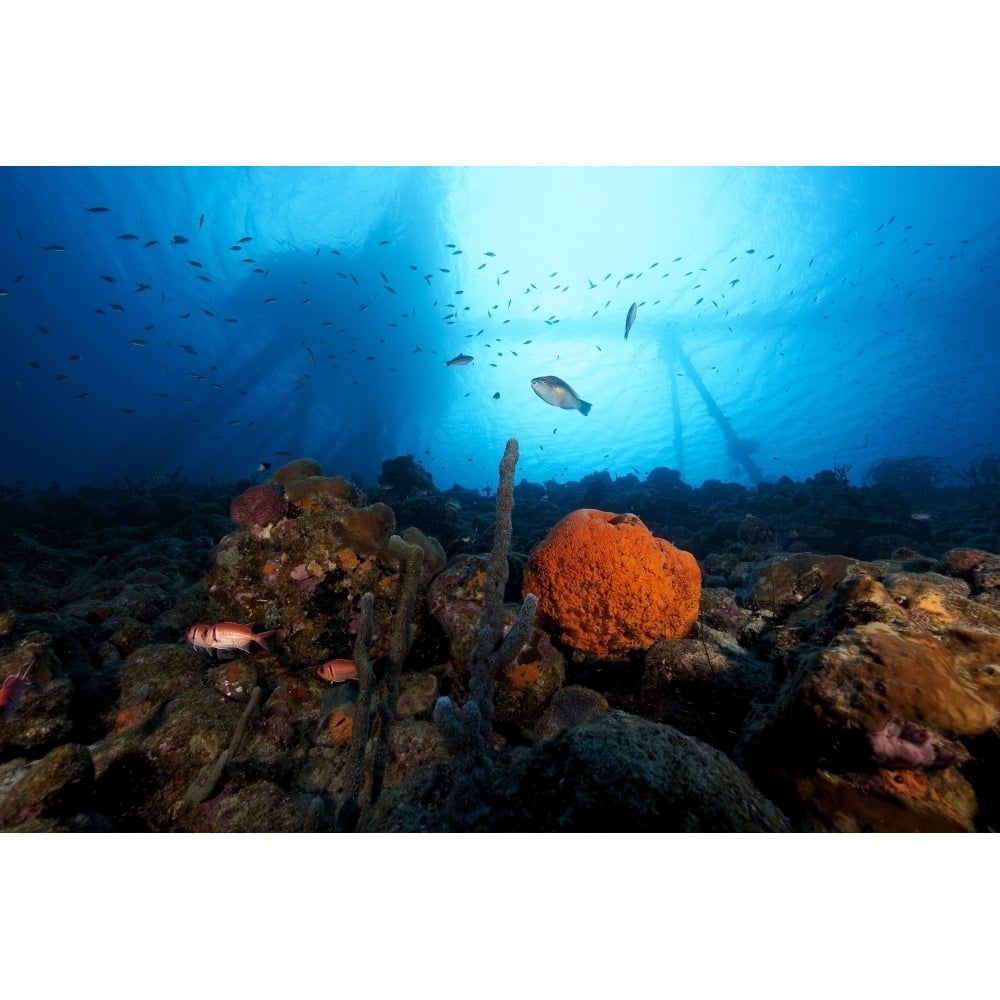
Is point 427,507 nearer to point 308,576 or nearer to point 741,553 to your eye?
point 308,576

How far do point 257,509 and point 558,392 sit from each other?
4.86m

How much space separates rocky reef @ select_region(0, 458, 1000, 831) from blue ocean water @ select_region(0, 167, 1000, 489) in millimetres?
12154

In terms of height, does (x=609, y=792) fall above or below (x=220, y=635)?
above

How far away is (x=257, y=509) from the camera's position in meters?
4.45

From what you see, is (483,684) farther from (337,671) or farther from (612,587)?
(337,671)

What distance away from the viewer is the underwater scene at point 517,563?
200 cm

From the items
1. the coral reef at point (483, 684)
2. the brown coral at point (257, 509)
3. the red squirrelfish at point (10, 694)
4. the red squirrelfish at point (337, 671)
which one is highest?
the coral reef at point (483, 684)

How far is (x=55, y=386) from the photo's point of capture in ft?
166

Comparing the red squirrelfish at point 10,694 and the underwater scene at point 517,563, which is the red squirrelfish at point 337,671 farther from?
the red squirrelfish at point 10,694

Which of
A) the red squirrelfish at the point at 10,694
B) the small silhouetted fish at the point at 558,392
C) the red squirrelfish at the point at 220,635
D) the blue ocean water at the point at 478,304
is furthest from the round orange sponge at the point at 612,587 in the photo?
the blue ocean water at the point at 478,304

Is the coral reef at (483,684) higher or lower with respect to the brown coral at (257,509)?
higher

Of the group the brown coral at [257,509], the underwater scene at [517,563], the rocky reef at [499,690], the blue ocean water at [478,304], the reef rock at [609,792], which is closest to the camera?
the reef rock at [609,792]

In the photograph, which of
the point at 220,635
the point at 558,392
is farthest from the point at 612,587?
the point at 558,392

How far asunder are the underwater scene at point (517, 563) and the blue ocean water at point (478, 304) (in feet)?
1.01
